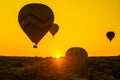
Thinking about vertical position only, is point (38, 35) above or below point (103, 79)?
above

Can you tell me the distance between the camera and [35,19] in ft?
183

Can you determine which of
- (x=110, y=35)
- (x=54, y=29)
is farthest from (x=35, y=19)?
(x=110, y=35)

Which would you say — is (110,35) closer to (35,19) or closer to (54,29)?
(54,29)

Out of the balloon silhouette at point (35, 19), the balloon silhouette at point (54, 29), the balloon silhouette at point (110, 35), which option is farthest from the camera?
the balloon silhouette at point (110, 35)

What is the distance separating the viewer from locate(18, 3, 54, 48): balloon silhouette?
181ft

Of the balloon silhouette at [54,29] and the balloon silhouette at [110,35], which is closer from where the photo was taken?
the balloon silhouette at [54,29]

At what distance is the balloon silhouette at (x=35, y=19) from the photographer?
55125 mm

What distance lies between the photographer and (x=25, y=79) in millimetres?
59156

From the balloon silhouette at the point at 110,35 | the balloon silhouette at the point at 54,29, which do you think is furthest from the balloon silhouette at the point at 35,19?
the balloon silhouette at the point at 110,35

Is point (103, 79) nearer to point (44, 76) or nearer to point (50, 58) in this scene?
point (44, 76)

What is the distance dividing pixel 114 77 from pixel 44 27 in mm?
14181

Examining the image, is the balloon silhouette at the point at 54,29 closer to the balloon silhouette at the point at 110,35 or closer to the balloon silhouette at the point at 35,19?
the balloon silhouette at the point at 110,35

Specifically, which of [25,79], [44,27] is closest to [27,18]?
[44,27]

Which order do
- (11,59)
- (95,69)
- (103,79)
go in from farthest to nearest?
(11,59), (95,69), (103,79)
